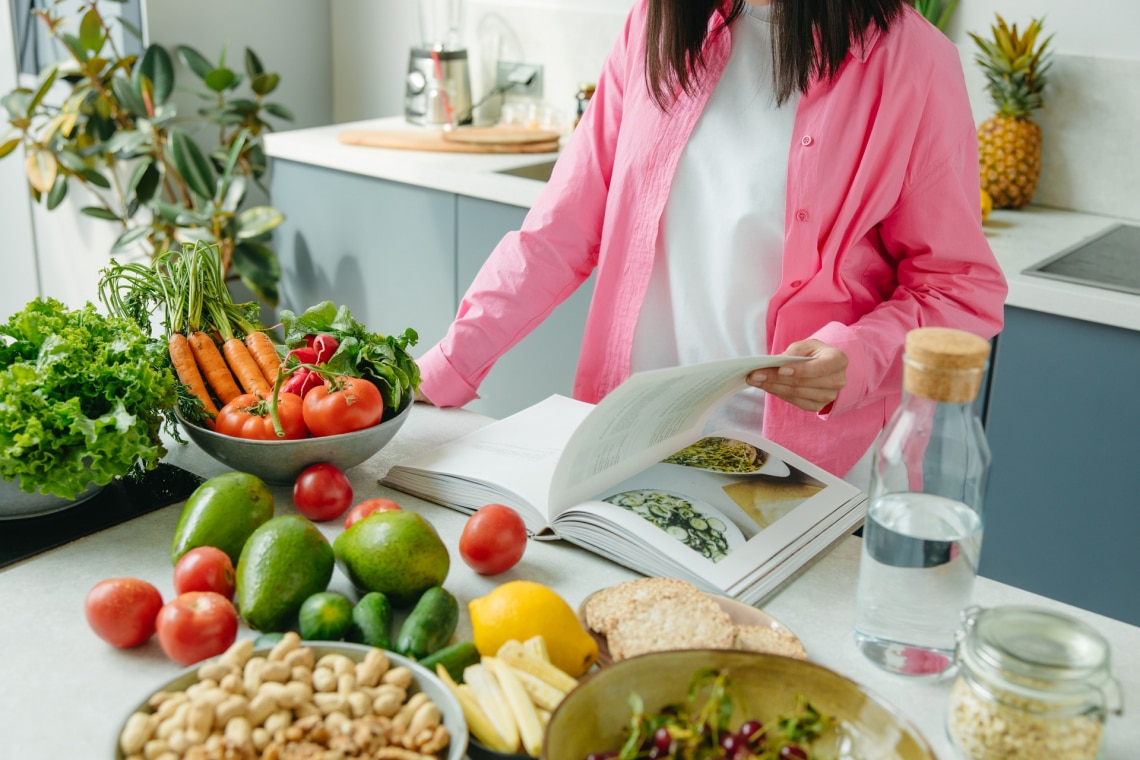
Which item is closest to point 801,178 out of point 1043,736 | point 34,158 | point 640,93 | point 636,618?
point 640,93

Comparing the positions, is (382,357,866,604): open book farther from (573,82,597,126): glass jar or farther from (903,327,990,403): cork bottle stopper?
(573,82,597,126): glass jar

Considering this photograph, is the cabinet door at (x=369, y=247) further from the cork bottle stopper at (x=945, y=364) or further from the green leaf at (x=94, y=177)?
the cork bottle stopper at (x=945, y=364)

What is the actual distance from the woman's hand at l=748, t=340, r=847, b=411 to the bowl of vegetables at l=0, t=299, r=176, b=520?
1.96 feet

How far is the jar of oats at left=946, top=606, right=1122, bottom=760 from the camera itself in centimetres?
66

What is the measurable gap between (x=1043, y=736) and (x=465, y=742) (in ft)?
1.18

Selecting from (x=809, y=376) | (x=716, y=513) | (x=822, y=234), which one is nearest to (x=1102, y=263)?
(x=822, y=234)

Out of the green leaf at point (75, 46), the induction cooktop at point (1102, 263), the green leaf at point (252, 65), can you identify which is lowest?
the induction cooktop at point (1102, 263)

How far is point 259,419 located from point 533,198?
1236mm

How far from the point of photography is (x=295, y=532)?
2.85ft

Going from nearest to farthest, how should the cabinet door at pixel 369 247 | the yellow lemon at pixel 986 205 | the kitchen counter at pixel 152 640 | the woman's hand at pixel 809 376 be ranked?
1. the kitchen counter at pixel 152 640
2. the woman's hand at pixel 809 376
3. the yellow lemon at pixel 986 205
4. the cabinet door at pixel 369 247

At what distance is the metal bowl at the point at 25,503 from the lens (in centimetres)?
101

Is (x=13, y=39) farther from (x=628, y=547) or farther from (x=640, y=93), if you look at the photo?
(x=628, y=547)

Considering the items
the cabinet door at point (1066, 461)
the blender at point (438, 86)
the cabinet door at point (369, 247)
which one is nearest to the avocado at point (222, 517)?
the cabinet door at point (1066, 461)

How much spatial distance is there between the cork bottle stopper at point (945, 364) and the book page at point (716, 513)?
27cm
